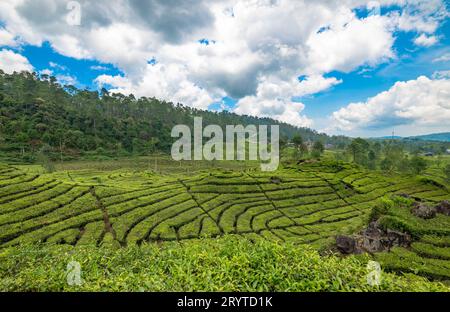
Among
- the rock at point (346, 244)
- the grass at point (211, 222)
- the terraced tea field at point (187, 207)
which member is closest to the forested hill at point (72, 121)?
the grass at point (211, 222)

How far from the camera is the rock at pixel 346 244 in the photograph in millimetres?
17952

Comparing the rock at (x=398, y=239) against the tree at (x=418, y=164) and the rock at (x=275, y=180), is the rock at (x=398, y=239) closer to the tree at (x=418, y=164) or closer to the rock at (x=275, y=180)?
the rock at (x=275, y=180)

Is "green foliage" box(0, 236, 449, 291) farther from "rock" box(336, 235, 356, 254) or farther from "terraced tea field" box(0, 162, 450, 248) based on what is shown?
"terraced tea field" box(0, 162, 450, 248)

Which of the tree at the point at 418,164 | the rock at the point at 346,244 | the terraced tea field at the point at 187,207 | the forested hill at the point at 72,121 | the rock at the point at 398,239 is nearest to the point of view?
the rock at the point at 398,239

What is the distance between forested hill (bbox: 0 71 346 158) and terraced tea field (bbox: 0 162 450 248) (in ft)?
141

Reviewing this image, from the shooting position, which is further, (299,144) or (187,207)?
(299,144)

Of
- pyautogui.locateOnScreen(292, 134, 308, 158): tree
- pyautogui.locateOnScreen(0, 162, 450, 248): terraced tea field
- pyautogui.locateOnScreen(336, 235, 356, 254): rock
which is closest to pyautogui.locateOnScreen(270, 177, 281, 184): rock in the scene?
pyautogui.locateOnScreen(0, 162, 450, 248): terraced tea field

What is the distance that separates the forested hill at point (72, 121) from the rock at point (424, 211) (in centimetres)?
6795

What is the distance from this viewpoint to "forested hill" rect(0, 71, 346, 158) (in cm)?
7756

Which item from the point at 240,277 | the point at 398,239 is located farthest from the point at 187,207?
the point at 240,277

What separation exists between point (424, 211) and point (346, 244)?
926 centimetres

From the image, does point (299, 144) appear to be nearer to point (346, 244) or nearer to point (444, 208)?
point (444, 208)

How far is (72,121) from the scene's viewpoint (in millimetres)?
96188

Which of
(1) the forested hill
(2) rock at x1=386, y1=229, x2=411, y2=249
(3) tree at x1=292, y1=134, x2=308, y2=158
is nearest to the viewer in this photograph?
(2) rock at x1=386, y1=229, x2=411, y2=249
